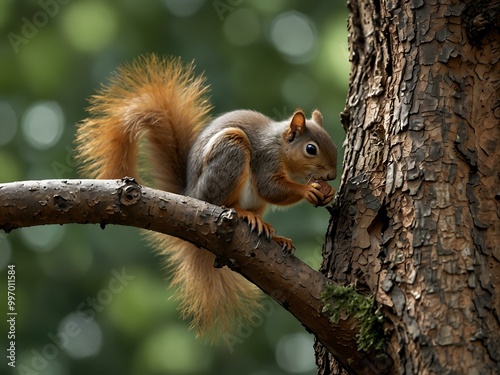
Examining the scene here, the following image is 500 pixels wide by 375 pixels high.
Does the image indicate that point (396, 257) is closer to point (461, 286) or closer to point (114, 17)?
point (461, 286)

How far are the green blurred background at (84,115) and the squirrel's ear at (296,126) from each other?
1.48 m

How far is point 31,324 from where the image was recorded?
4719 millimetres

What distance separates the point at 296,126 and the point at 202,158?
1.35 feet

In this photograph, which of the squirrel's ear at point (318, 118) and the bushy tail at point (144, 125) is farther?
the squirrel's ear at point (318, 118)

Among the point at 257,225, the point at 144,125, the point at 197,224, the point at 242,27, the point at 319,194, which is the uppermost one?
the point at 242,27

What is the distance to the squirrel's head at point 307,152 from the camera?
2857mm
